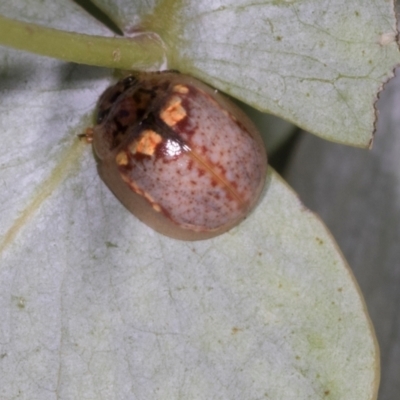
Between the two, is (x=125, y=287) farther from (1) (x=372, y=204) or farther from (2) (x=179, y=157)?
(1) (x=372, y=204)

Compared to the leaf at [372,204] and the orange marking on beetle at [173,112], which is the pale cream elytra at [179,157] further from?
the leaf at [372,204]

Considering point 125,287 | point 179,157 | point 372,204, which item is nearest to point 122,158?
point 179,157

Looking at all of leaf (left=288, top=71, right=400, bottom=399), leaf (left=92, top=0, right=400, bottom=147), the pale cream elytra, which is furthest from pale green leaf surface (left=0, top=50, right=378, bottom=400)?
leaf (left=288, top=71, right=400, bottom=399)

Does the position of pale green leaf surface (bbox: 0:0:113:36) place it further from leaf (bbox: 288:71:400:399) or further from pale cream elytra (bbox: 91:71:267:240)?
leaf (bbox: 288:71:400:399)

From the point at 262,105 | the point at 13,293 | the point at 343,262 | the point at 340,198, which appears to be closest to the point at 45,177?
the point at 13,293

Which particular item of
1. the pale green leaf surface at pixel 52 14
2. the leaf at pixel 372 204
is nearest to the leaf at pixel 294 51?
the pale green leaf surface at pixel 52 14

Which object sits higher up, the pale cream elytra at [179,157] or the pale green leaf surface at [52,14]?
the pale green leaf surface at [52,14]

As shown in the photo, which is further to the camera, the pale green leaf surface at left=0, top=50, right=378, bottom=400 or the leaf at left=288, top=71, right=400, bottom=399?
the leaf at left=288, top=71, right=400, bottom=399
